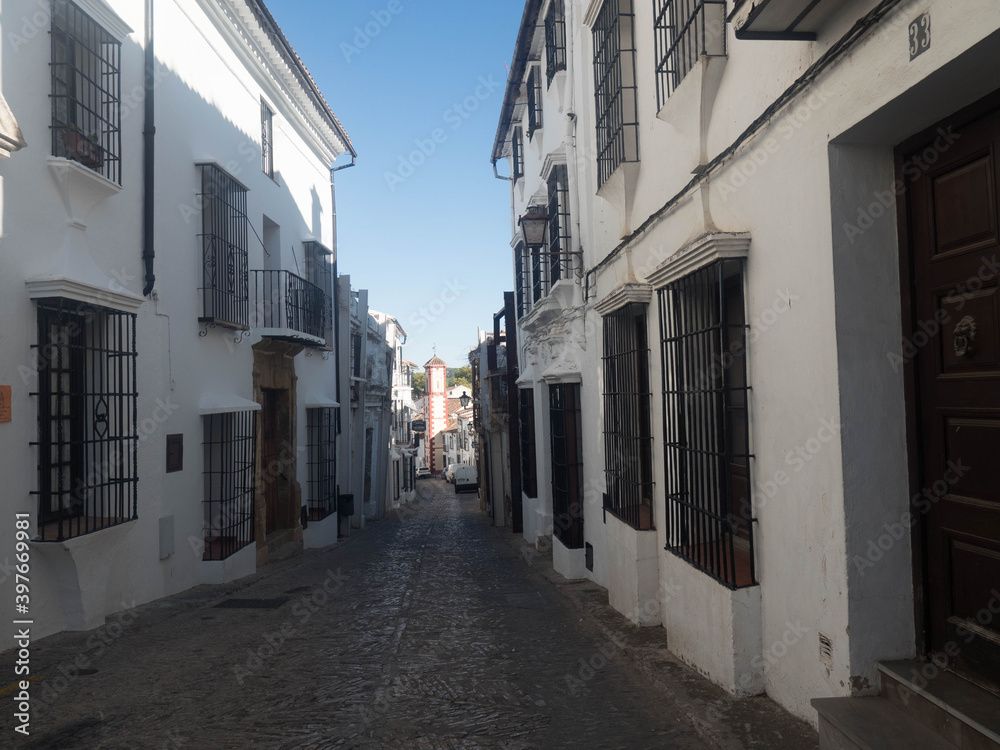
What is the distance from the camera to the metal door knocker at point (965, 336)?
3086mm

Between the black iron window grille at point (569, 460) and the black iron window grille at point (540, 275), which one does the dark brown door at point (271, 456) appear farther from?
the black iron window grille at point (569, 460)

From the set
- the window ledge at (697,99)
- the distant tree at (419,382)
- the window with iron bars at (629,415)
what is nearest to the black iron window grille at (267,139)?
the window with iron bars at (629,415)

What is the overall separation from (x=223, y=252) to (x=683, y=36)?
6901 mm

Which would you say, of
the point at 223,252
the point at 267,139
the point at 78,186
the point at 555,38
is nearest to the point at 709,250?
the point at 78,186

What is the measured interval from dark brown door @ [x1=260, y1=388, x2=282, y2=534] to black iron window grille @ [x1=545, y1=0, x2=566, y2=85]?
690cm

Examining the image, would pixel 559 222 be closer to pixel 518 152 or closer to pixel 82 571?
pixel 518 152

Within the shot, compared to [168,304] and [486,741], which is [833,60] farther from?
[168,304]

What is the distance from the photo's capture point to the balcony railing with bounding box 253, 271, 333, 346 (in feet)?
38.2

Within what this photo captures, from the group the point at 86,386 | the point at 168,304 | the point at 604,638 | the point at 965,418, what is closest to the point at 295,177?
the point at 168,304

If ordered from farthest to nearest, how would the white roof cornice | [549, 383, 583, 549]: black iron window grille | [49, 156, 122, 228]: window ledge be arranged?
1. the white roof cornice
2. [549, 383, 583, 549]: black iron window grille
3. [49, 156, 122, 228]: window ledge

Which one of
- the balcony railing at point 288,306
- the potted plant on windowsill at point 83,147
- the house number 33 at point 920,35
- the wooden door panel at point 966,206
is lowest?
the wooden door panel at point 966,206

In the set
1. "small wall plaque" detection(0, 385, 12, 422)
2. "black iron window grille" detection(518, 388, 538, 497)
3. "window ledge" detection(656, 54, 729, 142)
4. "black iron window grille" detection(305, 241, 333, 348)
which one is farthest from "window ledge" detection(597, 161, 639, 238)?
"black iron window grille" detection(305, 241, 333, 348)

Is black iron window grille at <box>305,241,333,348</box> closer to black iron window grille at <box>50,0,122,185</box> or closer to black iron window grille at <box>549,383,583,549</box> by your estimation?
black iron window grille at <box>549,383,583,549</box>

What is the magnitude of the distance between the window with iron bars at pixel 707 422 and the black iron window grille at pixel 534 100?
7.63 metres
